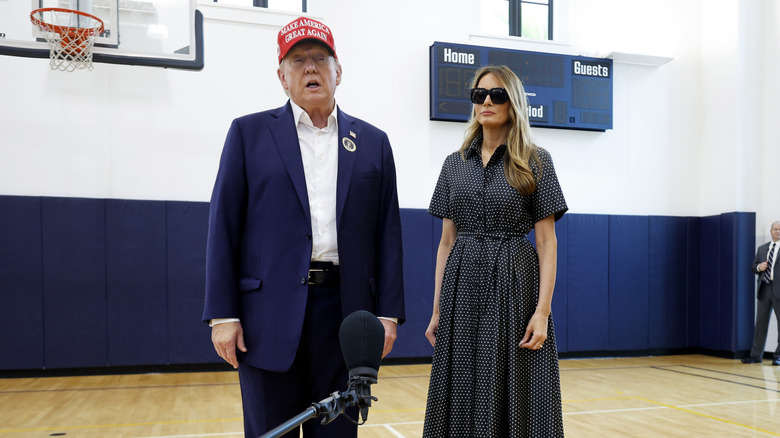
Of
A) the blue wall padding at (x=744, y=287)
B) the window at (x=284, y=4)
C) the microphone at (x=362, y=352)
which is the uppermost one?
the window at (x=284, y=4)

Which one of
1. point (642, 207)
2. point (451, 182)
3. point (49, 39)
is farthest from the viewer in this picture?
point (642, 207)

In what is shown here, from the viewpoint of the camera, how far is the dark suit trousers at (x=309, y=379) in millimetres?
1750

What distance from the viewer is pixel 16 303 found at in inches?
239

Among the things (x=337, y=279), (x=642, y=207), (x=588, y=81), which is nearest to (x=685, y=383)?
(x=642, y=207)

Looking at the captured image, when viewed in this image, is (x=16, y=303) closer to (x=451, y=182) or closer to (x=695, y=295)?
(x=451, y=182)

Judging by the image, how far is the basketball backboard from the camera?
482cm

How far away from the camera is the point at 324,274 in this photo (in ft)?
5.86

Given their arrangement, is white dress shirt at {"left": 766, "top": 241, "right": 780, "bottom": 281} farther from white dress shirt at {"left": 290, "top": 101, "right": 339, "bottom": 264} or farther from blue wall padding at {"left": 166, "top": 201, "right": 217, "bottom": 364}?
white dress shirt at {"left": 290, "top": 101, "right": 339, "bottom": 264}

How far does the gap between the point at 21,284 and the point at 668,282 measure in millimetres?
7502

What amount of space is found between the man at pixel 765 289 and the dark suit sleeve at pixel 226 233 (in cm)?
724

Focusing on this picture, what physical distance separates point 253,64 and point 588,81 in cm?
401

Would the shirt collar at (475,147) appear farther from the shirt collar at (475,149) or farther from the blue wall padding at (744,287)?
the blue wall padding at (744,287)

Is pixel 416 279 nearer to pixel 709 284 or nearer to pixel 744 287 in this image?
pixel 709 284

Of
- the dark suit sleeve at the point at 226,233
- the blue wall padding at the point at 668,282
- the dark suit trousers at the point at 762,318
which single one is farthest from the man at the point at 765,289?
the dark suit sleeve at the point at 226,233
